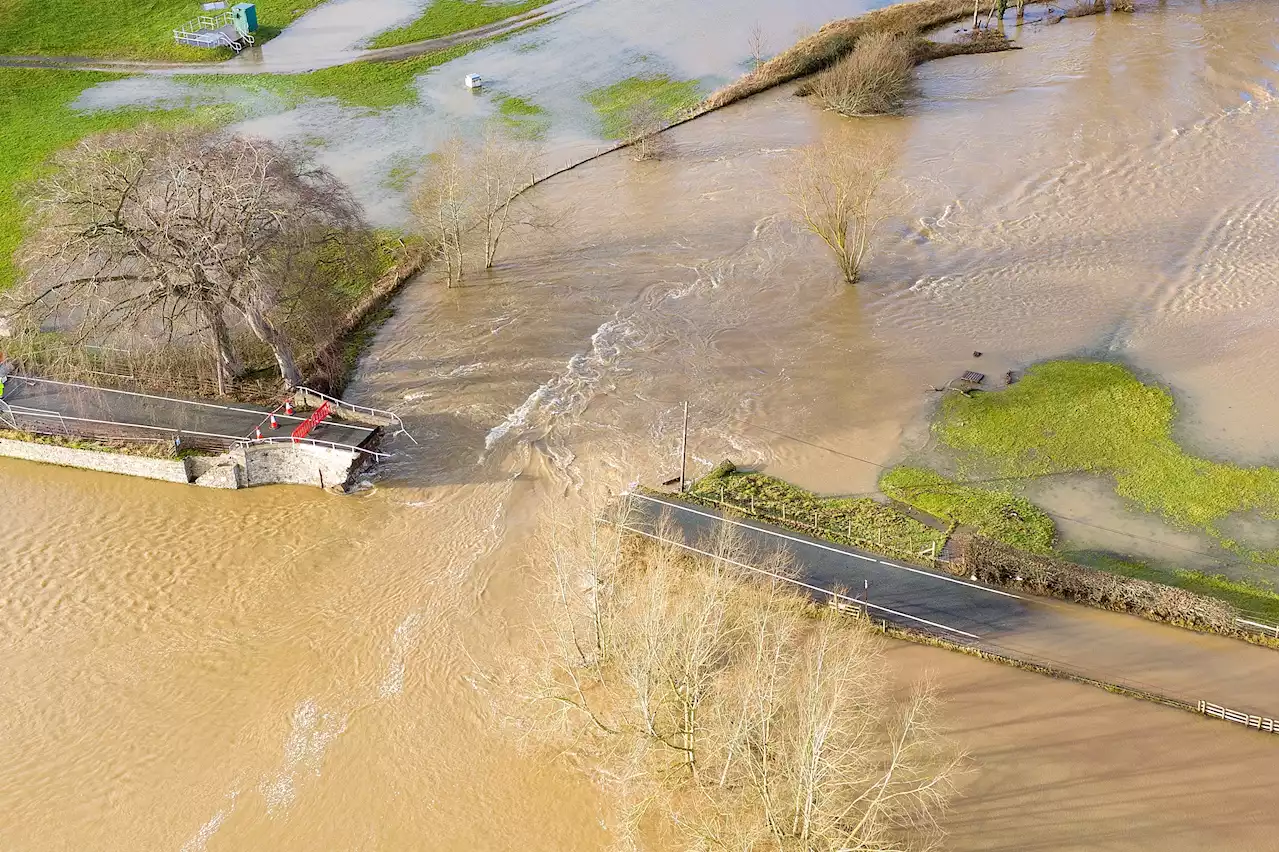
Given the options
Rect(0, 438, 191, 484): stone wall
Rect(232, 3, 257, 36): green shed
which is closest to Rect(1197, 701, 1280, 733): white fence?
Rect(0, 438, 191, 484): stone wall

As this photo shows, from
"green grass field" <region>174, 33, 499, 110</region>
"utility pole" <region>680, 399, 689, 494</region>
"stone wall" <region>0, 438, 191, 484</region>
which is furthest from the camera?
"green grass field" <region>174, 33, 499, 110</region>

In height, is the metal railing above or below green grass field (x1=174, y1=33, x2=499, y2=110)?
below

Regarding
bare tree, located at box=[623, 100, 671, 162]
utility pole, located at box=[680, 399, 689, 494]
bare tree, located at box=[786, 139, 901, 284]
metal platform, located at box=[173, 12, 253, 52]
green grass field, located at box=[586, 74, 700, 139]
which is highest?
metal platform, located at box=[173, 12, 253, 52]

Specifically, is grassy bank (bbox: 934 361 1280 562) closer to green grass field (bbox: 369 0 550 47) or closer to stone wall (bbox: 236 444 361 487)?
stone wall (bbox: 236 444 361 487)

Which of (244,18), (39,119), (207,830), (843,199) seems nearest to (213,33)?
(244,18)

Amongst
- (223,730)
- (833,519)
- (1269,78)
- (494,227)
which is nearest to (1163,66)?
(1269,78)

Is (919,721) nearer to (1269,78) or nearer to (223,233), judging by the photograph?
(223,233)

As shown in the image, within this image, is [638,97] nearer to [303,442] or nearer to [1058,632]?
[303,442]
